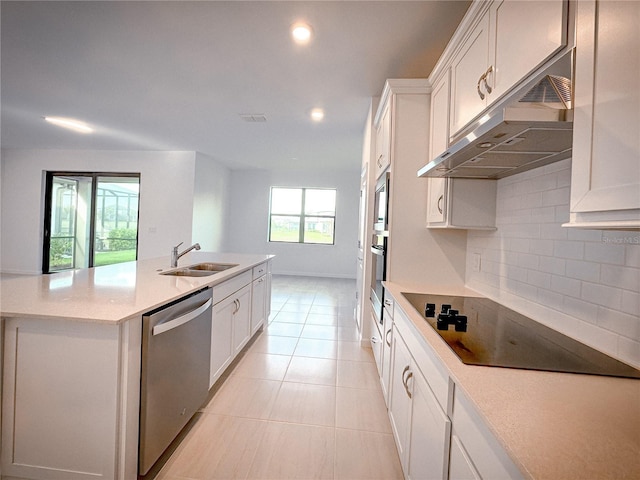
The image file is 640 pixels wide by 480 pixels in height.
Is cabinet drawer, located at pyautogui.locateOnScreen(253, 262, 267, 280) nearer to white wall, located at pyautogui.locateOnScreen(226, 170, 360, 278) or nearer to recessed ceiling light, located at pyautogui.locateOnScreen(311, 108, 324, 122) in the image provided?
recessed ceiling light, located at pyautogui.locateOnScreen(311, 108, 324, 122)

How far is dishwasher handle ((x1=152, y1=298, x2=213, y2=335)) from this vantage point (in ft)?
4.75

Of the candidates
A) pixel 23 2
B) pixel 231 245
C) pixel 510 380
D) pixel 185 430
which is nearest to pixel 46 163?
pixel 231 245

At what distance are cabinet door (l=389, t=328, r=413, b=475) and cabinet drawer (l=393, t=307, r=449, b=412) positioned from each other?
3.1 inches

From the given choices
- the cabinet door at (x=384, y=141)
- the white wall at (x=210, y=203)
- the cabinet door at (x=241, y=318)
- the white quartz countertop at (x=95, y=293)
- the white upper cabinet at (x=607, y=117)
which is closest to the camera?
the white upper cabinet at (x=607, y=117)

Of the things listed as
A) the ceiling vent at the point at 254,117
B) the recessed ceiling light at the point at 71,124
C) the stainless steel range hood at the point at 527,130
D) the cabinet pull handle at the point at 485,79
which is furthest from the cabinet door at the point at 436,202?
the recessed ceiling light at the point at 71,124

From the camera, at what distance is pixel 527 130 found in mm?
1003

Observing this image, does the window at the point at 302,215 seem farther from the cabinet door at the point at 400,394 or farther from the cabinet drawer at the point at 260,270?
the cabinet door at the point at 400,394

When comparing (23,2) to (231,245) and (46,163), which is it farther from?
(231,245)

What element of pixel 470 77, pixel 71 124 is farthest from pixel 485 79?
pixel 71 124

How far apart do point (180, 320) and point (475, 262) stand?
1885mm

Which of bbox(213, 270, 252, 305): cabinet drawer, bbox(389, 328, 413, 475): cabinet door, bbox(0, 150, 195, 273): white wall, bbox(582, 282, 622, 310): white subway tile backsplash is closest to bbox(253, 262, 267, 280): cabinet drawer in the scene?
bbox(213, 270, 252, 305): cabinet drawer

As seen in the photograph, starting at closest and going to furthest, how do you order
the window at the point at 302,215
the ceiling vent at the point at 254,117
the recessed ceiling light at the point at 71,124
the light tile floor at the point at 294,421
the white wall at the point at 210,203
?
the light tile floor at the point at 294,421 → the ceiling vent at the point at 254,117 → the recessed ceiling light at the point at 71,124 → the white wall at the point at 210,203 → the window at the point at 302,215

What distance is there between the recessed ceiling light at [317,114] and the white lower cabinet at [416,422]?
2938 mm

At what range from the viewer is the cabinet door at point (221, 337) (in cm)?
215
